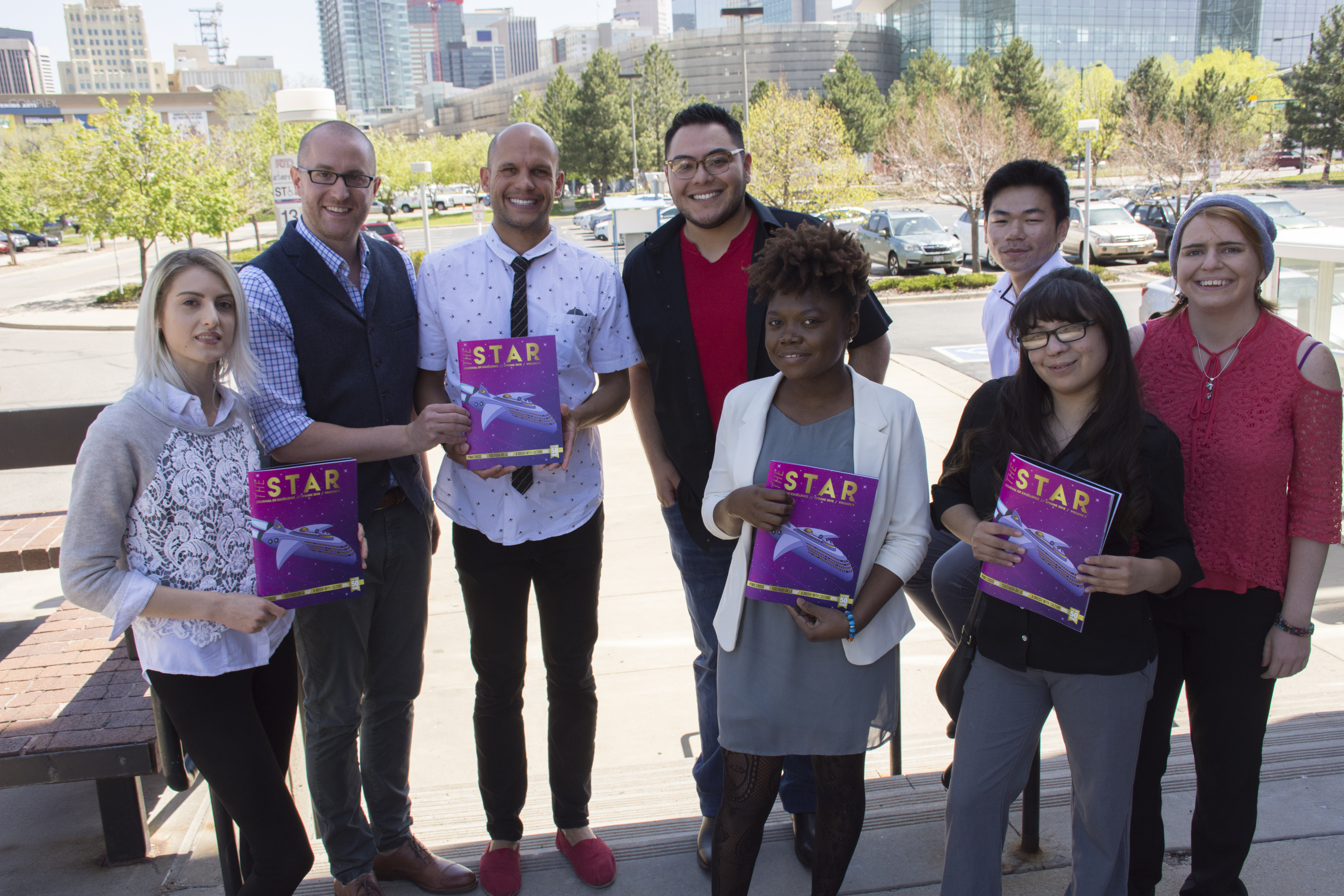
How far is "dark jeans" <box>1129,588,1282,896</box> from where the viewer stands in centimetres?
235

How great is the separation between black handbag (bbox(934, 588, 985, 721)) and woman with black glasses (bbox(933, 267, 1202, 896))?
0.8 inches

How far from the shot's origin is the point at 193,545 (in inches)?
88.4

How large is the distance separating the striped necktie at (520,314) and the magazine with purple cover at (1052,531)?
136cm

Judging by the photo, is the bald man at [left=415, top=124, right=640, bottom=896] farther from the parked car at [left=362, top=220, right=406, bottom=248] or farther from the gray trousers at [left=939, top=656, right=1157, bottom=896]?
the parked car at [left=362, top=220, right=406, bottom=248]

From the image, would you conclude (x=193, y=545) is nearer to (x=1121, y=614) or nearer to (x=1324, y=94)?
(x=1121, y=614)

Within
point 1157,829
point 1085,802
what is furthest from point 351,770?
point 1157,829

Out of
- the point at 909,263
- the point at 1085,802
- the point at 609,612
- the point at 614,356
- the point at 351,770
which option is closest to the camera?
the point at 1085,802

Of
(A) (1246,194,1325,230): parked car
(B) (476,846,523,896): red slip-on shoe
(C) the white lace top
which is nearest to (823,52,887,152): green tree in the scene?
(A) (1246,194,1325,230): parked car

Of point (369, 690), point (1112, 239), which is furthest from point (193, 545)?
point (1112, 239)

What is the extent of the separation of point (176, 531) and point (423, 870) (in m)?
1.35

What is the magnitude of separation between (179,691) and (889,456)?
1.85 meters

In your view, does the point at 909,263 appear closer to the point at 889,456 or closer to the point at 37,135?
the point at 889,456

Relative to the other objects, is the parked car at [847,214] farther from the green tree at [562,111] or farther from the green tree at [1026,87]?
the green tree at [562,111]

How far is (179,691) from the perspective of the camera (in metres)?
2.23
